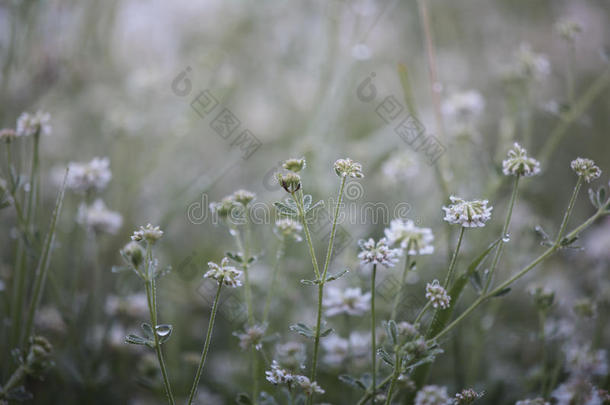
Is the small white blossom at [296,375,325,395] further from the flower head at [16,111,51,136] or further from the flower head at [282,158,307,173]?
the flower head at [16,111,51,136]

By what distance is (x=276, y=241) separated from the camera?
1.45m

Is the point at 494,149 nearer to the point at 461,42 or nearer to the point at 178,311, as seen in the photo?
the point at 461,42

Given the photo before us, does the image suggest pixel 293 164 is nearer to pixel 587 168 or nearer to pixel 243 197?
pixel 243 197

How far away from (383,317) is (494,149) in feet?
4.39

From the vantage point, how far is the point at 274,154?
209cm

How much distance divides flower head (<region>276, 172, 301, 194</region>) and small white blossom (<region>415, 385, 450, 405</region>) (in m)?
0.41

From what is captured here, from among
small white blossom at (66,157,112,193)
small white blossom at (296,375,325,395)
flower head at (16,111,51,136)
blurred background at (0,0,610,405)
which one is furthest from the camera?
blurred background at (0,0,610,405)

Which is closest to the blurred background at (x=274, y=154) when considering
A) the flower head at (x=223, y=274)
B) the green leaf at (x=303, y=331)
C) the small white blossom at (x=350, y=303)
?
the small white blossom at (x=350, y=303)

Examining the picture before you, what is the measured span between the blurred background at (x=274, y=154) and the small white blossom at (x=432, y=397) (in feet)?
0.61

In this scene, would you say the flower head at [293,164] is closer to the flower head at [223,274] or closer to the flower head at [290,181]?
the flower head at [290,181]

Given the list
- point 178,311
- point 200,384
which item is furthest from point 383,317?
point 178,311

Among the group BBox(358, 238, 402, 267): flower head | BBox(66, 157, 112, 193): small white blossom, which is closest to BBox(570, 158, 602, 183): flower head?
BBox(358, 238, 402, 267): flower head

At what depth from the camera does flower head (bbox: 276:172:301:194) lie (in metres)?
0.75

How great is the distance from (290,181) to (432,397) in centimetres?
43
